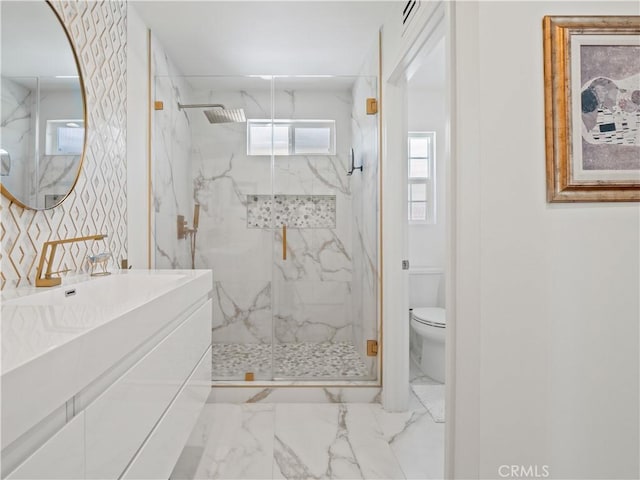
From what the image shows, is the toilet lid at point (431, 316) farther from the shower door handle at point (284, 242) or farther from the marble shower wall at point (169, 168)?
the marble shower wall at point (169, 168)

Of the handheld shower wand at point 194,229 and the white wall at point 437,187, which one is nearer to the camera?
the handheld shower wand at point 194,229

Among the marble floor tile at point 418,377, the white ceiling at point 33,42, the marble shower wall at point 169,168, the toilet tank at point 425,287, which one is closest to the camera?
the white ceiling at point 33,42

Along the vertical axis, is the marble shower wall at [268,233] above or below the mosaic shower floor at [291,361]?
above

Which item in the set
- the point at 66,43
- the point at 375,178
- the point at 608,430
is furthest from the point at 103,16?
the point at 608,430

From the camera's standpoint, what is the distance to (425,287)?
10.6 ft

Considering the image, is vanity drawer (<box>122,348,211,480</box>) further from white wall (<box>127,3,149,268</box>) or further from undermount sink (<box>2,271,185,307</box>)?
white wall (<box>127,3,149,268</box>)

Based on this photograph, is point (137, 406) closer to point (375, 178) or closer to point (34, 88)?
point (34, 88)

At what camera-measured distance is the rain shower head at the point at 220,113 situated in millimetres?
2533

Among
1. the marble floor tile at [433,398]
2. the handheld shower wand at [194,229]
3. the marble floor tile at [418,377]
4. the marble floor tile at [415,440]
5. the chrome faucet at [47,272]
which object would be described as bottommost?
the marble floor tile at [415,440]

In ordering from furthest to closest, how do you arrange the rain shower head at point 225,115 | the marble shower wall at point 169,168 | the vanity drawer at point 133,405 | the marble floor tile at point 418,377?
the marble floor tile at point 418,377, the rain shower head at point 225,115, the marble shower wall at point 169,168, the vanity drawer at point 133,405

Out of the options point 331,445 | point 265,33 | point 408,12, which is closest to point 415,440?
point 331,445

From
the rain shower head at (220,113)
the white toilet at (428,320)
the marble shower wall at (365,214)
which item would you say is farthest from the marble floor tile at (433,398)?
the rain shower head at (220,113)

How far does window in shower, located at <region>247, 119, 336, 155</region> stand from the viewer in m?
2.56

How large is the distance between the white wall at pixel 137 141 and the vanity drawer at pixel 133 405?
1040 millimetres
